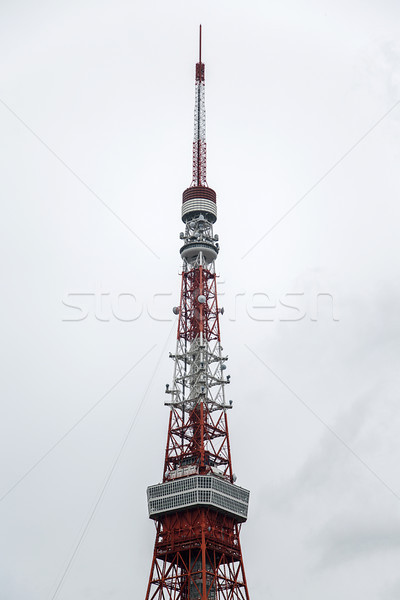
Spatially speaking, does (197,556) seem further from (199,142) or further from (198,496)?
(199,142)

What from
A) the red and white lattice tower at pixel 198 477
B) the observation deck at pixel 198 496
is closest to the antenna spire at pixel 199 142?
the red and white lattice tower at pixel 198 477

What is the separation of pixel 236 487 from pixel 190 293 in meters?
47.4

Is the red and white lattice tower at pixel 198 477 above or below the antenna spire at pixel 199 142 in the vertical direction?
below

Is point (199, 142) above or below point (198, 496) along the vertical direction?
→ above

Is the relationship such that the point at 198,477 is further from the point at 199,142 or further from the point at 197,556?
the point at 199,142

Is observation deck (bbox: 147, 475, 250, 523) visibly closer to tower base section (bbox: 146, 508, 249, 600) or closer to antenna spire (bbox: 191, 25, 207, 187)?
tower base section (bbox: 146, 508, 249, 600)

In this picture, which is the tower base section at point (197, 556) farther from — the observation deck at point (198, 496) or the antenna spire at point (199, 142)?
the antenna spire at point (199, 142)

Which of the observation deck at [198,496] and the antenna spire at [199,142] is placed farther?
the antenna spire at [199,142]

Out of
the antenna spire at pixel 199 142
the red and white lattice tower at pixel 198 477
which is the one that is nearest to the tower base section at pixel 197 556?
the red and white lattice tower at pixel 198 477

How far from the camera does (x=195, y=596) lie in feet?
505

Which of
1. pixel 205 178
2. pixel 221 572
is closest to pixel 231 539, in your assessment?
pixel 221 572

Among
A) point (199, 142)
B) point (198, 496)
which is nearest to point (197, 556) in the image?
point (198, 496)

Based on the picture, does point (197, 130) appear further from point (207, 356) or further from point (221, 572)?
point (221, 572)

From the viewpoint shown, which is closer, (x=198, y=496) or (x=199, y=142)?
(x=198, y=496)
